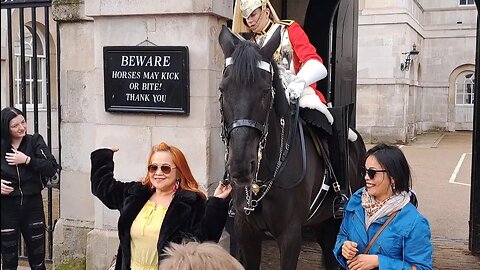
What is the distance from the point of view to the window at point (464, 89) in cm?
2673

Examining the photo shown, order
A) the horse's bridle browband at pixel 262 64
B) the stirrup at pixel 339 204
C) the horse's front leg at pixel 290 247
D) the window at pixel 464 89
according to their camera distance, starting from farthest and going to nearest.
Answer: the window at pixel 464 89 → the stirrup at pixel 339 204 → the horse's front leg at pixel 290 247 → the horse's bridle browband at pixel 262 64

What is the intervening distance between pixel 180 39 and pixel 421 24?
24.1 meters

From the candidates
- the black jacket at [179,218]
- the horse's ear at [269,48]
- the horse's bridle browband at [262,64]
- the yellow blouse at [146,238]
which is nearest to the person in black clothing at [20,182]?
the black jacket at [179,218]

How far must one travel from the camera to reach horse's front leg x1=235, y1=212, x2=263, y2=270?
147 inches

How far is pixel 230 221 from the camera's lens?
5.25 meters

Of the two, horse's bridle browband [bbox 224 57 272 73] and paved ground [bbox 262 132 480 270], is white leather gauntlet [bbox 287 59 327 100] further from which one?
paved ground [bbox 262 132 480 270]

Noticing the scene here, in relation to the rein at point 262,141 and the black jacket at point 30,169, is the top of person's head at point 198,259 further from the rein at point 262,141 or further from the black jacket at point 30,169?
the black jacket at point 30,169

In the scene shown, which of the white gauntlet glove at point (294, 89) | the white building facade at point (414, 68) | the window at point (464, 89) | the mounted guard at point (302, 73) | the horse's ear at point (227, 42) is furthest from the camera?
the window at point (464, 89)

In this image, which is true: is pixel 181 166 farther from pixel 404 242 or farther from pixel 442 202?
pixel 442 202

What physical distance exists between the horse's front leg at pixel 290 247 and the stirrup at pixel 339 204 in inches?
26.7

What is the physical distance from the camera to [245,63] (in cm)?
308

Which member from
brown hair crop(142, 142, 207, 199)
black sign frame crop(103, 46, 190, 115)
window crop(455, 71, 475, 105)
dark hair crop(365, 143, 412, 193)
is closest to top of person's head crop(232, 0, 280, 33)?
black sign frame crop(103, 46, 190, 115)

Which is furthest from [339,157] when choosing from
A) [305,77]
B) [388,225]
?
[388,225]

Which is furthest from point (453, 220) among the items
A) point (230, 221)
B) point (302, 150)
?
point (302, 150)
